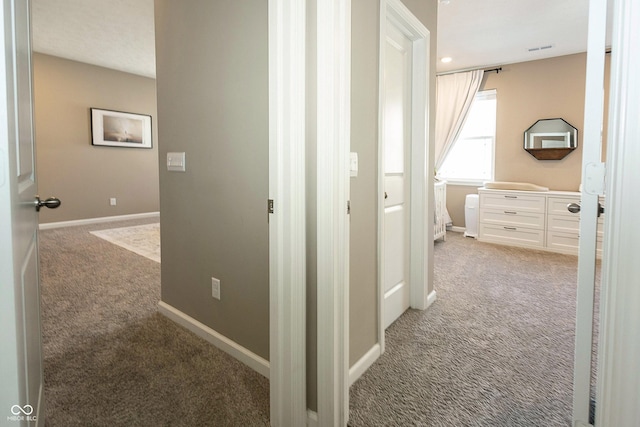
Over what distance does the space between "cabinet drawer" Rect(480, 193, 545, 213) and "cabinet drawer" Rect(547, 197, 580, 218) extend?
0.25 feet

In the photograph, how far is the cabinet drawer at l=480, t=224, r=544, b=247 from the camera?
14.7 ft

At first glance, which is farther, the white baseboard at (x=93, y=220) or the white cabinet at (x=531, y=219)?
the white baseboard at (x=93, y=220)

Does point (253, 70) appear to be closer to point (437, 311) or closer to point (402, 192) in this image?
point (402, 192)

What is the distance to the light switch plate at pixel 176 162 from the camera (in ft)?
7.14

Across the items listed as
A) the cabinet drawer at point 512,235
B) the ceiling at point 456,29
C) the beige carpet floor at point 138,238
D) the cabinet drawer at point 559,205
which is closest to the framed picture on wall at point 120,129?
the ceiling at point 456,29

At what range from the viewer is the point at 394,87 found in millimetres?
2283

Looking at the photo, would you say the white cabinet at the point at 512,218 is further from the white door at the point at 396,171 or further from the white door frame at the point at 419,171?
the white door at the point at 396,171

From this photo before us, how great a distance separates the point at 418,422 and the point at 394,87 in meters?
1.89

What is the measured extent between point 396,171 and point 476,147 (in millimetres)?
3814

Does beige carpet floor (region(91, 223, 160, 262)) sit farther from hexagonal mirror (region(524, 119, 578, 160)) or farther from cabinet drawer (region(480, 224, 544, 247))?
hexagonal mirror (region(524, 119, 578, 160))

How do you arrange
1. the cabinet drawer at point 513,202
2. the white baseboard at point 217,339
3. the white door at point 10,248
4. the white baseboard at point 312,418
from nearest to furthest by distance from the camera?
the white door at point 10,248 → the white baseboard at point 312,418 → the white baseboard at point 217,339 → the cabinet drawer at point 513,202

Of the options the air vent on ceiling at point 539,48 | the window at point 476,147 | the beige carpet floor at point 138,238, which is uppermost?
the air vent on ceiling at point 539,48

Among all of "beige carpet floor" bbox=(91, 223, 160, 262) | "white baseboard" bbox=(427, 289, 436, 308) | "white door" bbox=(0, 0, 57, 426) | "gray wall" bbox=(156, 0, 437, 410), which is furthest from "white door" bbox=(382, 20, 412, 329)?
"beige carpet floor" bbox=(91, 223, 160, 262)

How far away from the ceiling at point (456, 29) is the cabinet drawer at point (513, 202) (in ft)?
6.16
